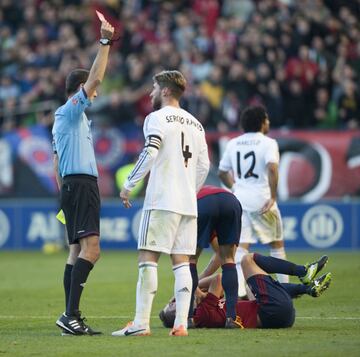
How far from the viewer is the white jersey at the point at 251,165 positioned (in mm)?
12578

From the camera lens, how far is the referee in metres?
9.48

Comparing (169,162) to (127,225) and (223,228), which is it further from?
(127,225)

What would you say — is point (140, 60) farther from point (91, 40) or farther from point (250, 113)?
point (250, 113)

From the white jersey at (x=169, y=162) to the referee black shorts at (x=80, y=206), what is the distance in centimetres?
63

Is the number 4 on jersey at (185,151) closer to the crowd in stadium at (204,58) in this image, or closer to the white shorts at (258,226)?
the white shorts at (258,226)

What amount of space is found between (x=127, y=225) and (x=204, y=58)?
4254 mm

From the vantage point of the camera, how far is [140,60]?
2464cm

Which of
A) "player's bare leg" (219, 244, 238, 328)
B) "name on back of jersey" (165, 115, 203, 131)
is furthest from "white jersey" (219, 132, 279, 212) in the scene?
"name on back of jersey" (165, 115, 203, 131)

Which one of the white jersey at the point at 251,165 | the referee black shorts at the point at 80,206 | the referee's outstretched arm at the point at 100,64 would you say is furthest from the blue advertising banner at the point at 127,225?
the referee's outstretched arm at the point at 100,64

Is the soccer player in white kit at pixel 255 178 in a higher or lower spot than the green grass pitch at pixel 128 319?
higher

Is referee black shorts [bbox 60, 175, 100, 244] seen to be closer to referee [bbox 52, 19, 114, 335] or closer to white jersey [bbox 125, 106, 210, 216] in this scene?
referee [bbox 52, 19, 114, 335]

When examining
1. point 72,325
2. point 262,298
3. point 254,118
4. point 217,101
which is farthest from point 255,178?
point 217,101

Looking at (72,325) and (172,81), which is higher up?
(172,81)

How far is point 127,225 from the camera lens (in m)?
23.2
